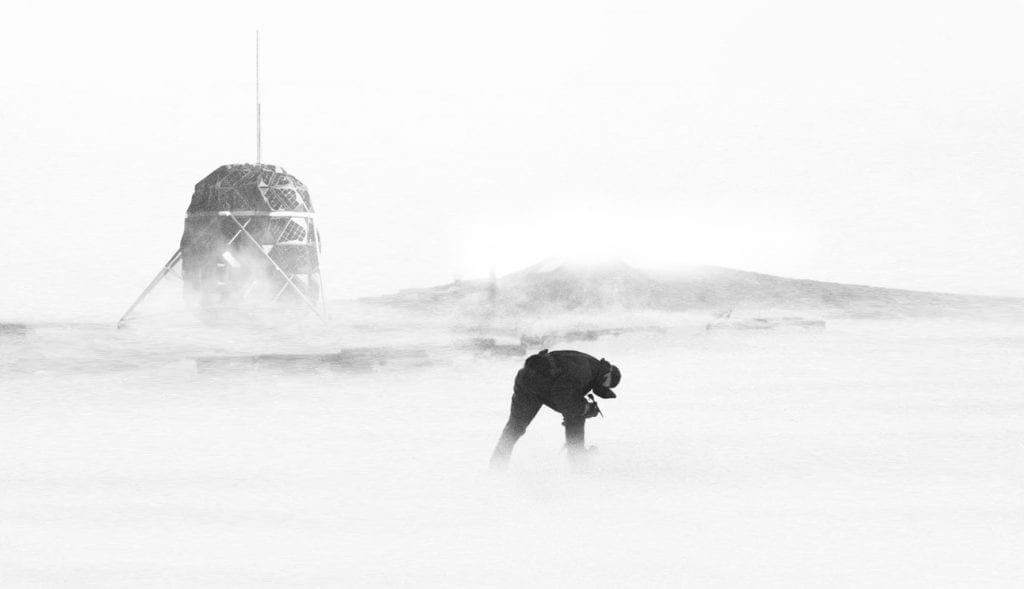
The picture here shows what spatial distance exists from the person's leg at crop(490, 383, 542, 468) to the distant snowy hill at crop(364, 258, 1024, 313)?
74.4 metres

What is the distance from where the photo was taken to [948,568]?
8.23m

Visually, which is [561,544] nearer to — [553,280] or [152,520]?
[152,520]

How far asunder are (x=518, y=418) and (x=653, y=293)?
83.9 metres

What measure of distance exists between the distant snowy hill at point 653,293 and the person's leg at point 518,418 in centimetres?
7444

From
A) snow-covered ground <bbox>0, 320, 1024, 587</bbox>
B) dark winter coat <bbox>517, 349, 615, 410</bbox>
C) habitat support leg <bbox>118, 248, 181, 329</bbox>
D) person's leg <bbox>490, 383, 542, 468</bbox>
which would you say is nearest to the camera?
snow-covered ground <bbox>0, 320, 1024, 587</bbox>

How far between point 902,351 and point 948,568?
137 ft

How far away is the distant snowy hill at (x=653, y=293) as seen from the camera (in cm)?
8931

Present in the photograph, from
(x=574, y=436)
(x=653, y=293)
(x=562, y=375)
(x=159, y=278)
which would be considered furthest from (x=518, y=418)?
(x=653, y=293)

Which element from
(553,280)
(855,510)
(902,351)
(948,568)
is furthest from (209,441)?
(553,280)

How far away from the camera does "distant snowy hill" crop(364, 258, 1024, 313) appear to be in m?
89.3

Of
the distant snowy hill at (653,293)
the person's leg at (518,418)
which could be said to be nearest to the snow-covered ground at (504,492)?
the person's leg at (518,418)

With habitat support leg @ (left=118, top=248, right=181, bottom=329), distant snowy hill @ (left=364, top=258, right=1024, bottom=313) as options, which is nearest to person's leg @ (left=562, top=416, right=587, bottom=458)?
habitat support leg @ (left=118, top=248, right=181, bottom=329)

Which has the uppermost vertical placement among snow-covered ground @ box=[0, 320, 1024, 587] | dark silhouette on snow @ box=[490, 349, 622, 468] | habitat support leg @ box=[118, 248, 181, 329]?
dark silhouette on snow @ box=[490, 349, 622, 468]

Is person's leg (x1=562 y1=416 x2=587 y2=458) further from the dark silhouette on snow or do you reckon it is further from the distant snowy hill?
the distant snowy hill
